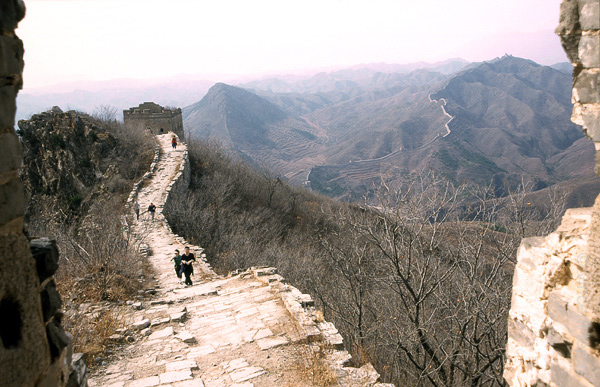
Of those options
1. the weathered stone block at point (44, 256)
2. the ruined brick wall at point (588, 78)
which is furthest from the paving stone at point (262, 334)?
the ruined brick wall at point (588, 78)

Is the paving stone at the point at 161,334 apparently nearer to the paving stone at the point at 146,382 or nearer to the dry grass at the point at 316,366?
the paving stone at the point at 146,382

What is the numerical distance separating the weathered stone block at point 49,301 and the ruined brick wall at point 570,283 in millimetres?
3415

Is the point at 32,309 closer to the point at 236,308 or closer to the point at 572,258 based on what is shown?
the point at 572,258

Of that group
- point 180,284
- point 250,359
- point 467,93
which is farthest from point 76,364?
point 467,93

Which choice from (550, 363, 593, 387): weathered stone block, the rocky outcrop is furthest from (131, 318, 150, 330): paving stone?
the rocky outcrop

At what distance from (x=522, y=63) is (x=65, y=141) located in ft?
678

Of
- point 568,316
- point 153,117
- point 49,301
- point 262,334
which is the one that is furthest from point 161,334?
point 153,117

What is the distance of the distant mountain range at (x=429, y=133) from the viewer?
81250mm

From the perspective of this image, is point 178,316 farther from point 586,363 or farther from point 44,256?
point 586,363

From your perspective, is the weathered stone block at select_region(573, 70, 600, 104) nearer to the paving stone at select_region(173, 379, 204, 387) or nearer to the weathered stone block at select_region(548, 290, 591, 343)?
the weathered stone block at select_region(548, 290, 591, 343)

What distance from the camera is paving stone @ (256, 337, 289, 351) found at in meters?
5.71

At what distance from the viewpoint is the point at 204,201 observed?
1939 centimetres

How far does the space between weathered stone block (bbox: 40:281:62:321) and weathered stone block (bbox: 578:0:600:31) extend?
3.79 metres

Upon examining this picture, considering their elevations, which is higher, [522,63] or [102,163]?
[522,63]
